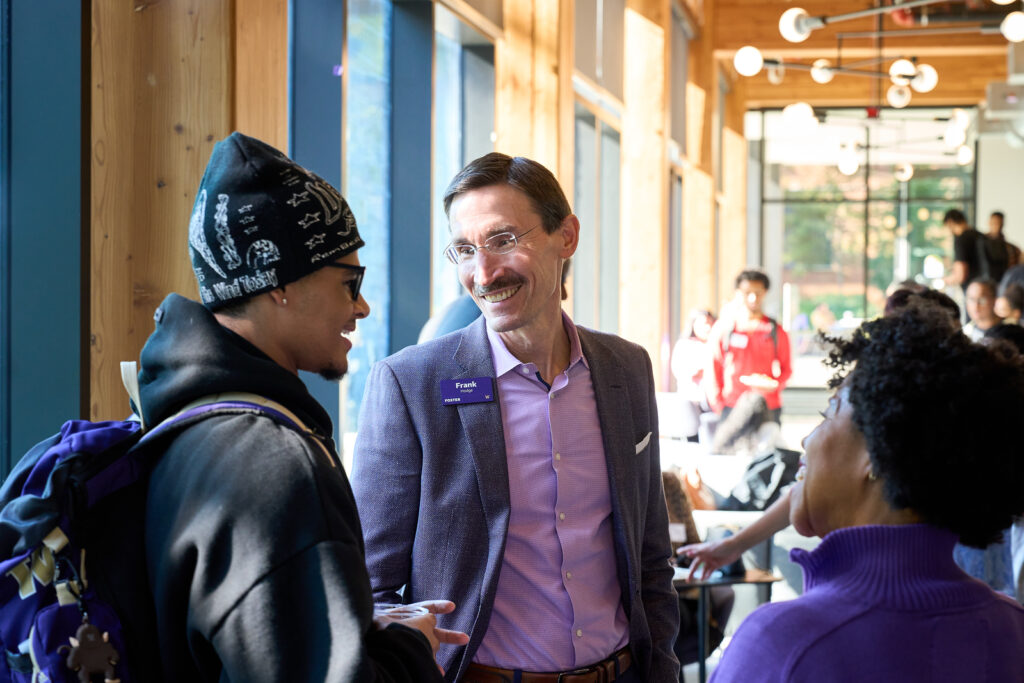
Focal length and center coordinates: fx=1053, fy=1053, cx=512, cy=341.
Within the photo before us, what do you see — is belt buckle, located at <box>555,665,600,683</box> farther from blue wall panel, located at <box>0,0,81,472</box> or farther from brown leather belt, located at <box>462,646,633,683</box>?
blue wall panel, located at <box>0,0,81,472</box>

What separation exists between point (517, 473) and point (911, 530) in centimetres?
83

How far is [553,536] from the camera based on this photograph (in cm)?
203

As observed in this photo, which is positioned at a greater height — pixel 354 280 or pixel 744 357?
pixel 354 280

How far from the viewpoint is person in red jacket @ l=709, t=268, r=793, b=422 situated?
331 inches

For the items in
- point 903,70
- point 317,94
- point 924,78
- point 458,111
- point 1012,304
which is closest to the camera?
point 317,94

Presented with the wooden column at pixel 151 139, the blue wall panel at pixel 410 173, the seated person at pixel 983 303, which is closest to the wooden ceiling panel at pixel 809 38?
the seated person at pixel 983 303

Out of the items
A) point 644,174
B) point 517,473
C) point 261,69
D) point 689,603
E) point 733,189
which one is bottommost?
point 689,603

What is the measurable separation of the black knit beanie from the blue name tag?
0.74 meters

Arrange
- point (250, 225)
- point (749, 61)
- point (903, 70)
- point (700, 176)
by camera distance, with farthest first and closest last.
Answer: point (700, 176) → point (903, 70) → point (749, 61) → point (250, 225)

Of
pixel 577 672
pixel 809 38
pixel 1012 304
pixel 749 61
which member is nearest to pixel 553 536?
pixel 577 672

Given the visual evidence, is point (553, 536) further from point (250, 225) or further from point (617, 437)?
point (250, 225)

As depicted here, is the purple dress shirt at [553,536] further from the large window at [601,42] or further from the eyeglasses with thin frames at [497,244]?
the large window at [601,42]

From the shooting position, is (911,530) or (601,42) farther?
(601,42)

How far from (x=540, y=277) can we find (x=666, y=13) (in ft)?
30.5
